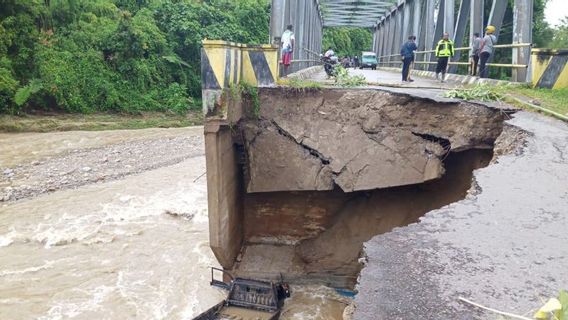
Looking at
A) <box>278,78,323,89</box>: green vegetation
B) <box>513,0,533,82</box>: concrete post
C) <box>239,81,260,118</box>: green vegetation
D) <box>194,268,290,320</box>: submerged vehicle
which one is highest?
<box>513,0,533,82</box>: concrete post

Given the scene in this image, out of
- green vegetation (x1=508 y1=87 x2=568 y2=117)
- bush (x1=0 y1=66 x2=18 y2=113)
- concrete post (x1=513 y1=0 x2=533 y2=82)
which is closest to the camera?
green vegetation (x1=508 y1=87 x2=568 y2=117)

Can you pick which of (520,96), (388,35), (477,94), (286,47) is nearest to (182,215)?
(286,47)

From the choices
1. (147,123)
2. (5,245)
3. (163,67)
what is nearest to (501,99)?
(5,245)

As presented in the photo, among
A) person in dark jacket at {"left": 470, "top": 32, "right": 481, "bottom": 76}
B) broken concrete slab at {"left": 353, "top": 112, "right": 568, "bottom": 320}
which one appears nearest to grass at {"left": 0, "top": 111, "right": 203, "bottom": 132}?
person in dark jacket at {"left": 470, "top": 32, "right": 481, "bottom": 76}

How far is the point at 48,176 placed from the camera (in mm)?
13445

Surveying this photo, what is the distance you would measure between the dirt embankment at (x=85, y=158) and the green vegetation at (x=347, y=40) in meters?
28.0

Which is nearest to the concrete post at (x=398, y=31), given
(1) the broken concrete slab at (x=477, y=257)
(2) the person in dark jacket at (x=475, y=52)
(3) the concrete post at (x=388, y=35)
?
(3) the concrete post at (x=388, y=35)

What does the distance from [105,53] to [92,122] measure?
3.54 m

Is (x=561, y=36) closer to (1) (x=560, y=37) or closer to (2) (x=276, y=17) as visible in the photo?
(1) (x=560, y=37)

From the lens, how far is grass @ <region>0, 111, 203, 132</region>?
1728 cm

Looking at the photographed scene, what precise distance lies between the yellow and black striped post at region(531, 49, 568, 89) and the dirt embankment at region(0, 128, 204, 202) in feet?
35.7

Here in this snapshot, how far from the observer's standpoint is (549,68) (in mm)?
8195

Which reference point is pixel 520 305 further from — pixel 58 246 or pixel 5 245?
pixel 5 245

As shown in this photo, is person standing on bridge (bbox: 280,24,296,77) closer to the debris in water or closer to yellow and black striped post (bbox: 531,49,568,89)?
the debris in water
